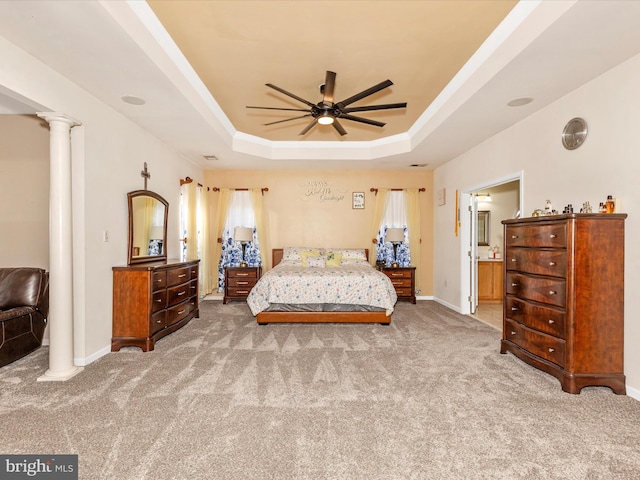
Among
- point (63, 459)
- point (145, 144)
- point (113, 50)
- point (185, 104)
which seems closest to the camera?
point (63, 459)

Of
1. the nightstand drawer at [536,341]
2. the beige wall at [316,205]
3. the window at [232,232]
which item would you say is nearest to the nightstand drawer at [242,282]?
the window at [232,232]

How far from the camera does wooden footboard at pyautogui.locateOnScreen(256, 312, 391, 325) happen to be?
4.70 m

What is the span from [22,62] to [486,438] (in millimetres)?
4219

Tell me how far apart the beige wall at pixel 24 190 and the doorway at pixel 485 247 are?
561 centimetres

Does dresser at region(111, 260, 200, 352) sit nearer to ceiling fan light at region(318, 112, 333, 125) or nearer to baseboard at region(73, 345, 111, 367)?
baseboard at region(73, 345, 111, 367)

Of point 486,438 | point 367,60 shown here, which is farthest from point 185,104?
point 486,438

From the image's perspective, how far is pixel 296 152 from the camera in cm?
602

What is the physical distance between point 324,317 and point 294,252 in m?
1.96

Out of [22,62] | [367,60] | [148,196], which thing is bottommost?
[148,196]

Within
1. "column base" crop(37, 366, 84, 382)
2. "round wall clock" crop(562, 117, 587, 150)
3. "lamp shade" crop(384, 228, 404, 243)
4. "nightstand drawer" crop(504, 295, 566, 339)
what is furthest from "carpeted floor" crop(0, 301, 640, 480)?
"lamp shade" crop(384, 228, 404, 243)

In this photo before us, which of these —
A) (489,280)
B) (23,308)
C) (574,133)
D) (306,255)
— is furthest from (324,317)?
(489,280)

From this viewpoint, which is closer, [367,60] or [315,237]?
[367,60]

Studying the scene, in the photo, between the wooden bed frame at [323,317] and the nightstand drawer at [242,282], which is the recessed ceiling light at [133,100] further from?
the nightstand drawer at [242,282]

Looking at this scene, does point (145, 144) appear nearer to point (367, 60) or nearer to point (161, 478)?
point (367, 60)
